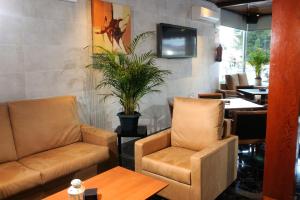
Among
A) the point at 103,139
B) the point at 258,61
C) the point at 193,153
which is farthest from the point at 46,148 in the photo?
the point at 258,61

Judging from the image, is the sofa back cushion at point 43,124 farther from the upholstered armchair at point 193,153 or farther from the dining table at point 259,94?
the dining table at point 259,94

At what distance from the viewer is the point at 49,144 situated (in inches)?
109

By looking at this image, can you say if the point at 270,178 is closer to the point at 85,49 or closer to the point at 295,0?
the point at 295,0

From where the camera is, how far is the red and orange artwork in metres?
3.50

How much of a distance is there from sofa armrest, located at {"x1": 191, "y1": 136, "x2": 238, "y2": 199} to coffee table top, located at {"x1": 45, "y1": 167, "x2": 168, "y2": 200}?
14.0 inches

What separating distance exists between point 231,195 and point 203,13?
161 inches

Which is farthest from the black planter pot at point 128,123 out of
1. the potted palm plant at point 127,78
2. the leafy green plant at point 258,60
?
the leafy green plant at point 258,60

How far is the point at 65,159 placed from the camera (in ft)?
8.13

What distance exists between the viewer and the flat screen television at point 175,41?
184 inches

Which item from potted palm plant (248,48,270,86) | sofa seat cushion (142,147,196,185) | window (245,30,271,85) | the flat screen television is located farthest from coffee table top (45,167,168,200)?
window (245,30,271,85)

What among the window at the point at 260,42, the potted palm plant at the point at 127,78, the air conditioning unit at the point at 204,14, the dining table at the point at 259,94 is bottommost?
the dining table at the point at 259,94

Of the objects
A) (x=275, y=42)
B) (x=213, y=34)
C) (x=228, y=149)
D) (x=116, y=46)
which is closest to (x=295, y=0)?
(x=275, y=42)

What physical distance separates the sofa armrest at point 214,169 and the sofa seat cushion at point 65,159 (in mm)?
1027

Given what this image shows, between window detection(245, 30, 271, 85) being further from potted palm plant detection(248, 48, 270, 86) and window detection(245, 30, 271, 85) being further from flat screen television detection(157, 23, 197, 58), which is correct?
flat screen television detection(157, 23, 197, 58)
